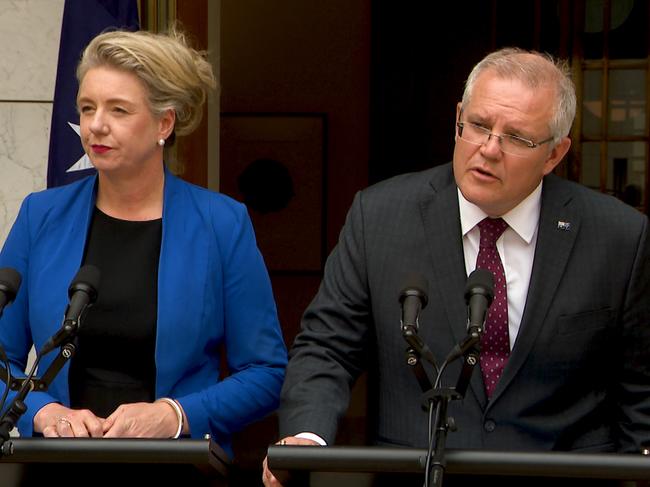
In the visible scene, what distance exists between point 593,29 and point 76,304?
5.31m

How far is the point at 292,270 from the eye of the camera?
8.73m

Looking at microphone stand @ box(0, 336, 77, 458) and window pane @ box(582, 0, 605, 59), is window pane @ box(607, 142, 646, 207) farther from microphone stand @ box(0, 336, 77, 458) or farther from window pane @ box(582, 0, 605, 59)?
microphone stand @ box(0, 336, 77, 458)

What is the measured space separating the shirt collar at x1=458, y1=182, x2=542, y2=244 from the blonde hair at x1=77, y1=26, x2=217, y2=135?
2.38 ft

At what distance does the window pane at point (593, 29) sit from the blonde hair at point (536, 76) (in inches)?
165

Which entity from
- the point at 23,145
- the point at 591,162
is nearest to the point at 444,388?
the point at 23,145

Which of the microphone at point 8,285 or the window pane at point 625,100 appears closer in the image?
the microphone at point 8,285

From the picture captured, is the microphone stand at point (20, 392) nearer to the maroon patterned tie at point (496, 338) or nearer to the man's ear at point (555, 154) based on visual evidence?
the maroon patterned tie at point (496, 338)

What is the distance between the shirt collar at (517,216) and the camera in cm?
305

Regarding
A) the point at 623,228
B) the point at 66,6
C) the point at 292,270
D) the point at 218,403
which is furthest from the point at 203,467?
the point at 292,270

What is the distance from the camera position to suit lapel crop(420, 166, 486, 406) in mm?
2963

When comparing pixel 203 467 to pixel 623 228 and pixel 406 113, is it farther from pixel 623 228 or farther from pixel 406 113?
pixel 406 113

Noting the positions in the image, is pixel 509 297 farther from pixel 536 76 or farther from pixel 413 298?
pixel 413 298

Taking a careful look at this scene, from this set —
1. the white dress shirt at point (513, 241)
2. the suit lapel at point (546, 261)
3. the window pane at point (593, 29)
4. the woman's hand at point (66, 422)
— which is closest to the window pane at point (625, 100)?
the window pane at point (593, 29)

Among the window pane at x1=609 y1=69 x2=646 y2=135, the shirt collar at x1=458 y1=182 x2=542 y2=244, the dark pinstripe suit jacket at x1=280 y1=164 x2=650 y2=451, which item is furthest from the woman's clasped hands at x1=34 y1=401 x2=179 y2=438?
the window pane at x1=609 y1=69 x2=646 y2=135
